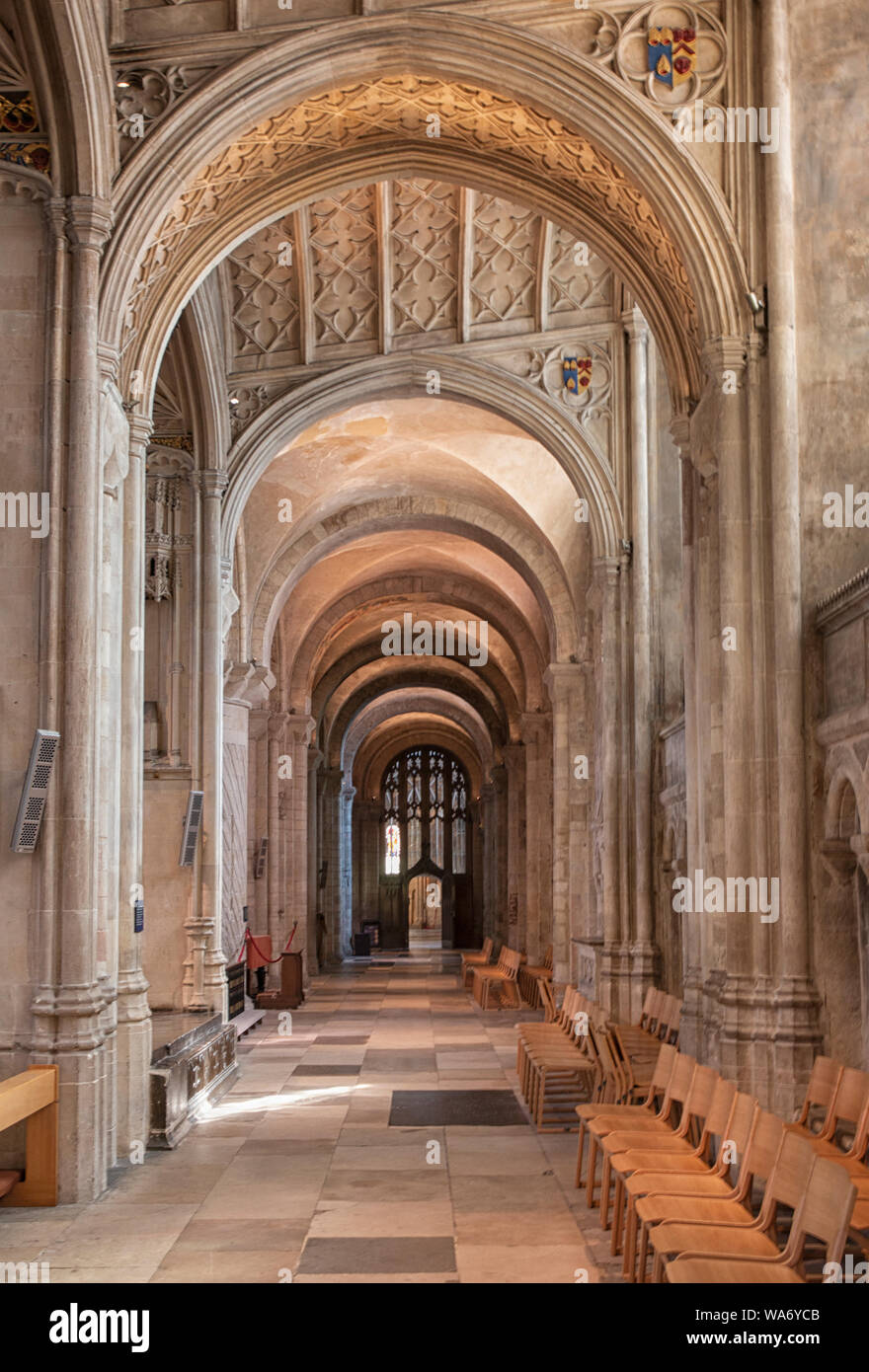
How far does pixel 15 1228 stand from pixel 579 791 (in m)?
12.2

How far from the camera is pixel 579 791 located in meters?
18.8

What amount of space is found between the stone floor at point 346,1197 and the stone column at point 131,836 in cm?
42

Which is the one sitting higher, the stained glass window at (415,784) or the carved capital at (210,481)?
the carved capital at (210,481)

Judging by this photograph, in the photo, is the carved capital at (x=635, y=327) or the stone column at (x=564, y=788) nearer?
the carved capital at (x=635, y=327)

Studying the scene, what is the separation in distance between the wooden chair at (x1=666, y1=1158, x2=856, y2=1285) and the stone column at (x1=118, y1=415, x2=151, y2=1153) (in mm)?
5567

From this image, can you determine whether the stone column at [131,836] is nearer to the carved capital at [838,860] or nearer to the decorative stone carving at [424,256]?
the carved capital at [838,860]

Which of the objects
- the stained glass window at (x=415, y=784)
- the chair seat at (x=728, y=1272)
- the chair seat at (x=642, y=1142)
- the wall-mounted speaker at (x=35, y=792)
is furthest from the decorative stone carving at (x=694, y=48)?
the stained glass window at (x=415, y=784)

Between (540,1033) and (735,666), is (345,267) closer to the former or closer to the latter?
(735,666)

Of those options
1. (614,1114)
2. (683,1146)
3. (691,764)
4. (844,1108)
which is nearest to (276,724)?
(691,764)

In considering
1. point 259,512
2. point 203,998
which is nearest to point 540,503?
point 259,512

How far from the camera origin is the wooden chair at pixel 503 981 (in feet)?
67.3

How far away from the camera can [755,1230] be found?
5402 mm

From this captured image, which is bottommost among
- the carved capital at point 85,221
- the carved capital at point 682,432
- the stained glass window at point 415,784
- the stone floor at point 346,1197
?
the stone floor at point 346,1197

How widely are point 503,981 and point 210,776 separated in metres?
8.24
